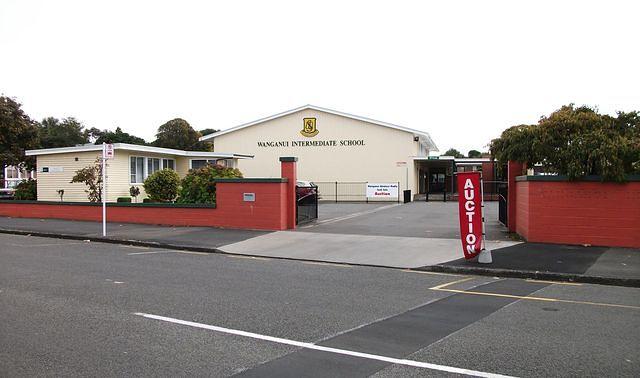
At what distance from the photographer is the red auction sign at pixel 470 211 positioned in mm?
10711

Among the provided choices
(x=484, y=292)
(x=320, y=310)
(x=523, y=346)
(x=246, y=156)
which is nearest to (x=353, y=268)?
(x=484, y=292)

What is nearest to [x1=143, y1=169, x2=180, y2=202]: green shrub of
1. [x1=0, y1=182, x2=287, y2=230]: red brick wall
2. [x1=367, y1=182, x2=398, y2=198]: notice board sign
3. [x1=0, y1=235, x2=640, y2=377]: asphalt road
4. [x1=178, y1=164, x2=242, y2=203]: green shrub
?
[x1=0, y1=182, x2=287, y2=230]: red brick wall

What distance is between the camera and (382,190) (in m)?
35.9

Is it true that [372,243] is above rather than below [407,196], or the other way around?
below

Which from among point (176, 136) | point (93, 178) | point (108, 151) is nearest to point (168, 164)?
point (93, 178)

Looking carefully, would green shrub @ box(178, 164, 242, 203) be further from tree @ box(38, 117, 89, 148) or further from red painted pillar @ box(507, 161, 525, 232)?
tree @ box(38, 117, 89, 148)

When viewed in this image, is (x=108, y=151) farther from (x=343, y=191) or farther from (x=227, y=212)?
(x=343, y=191)

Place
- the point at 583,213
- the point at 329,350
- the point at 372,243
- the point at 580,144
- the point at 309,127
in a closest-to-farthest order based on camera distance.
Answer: the point at 329,350 < the point at 580,144 < the point at 583,213 < the point at 372,243 < the point at 309,127

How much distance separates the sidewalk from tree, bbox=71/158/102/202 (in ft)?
16.6

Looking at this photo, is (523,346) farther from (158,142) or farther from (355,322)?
(158,142)

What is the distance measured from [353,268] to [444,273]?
1.96m

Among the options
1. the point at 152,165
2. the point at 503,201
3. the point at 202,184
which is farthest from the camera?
the point at 152,165

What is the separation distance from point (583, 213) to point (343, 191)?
1029 inches

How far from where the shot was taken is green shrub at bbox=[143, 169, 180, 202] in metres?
23.7
